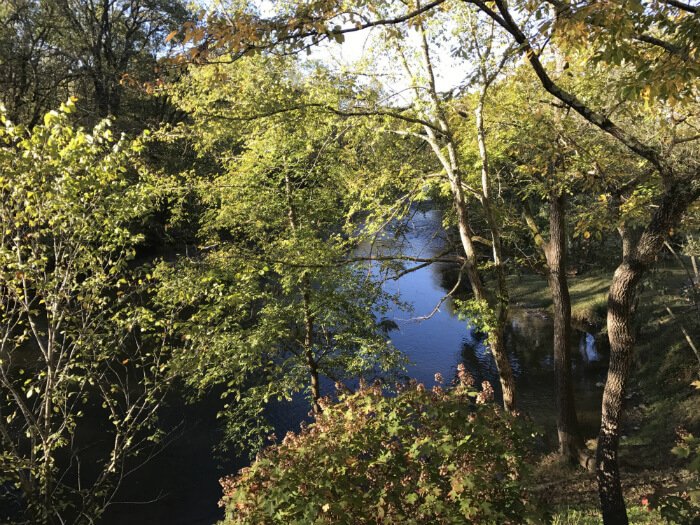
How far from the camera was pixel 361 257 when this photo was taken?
8.62 m

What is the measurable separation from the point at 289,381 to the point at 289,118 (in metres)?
5.21

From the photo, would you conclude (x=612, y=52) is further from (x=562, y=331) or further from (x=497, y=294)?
(x=562, y=331)

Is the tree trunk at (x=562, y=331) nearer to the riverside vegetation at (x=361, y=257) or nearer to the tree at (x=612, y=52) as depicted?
the riverside vegetation at (x=361, y=257)

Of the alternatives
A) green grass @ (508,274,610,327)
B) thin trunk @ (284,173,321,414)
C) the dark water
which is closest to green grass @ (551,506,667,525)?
the dark water

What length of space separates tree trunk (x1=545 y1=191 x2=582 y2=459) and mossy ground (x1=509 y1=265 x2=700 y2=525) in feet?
2.15

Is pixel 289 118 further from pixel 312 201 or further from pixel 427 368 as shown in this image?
pixel 427 368

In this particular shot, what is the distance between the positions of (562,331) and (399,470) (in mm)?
7590

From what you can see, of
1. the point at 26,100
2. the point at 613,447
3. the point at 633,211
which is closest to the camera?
the point at 613,447

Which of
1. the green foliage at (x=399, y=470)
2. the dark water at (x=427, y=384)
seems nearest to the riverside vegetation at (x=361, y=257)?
the green foliage at (x=399, y=470)

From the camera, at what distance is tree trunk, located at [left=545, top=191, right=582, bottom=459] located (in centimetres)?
1024

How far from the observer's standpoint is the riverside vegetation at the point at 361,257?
12.8 ft

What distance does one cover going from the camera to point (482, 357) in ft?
60.6

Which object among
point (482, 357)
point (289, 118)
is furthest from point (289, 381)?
point (482, 357)

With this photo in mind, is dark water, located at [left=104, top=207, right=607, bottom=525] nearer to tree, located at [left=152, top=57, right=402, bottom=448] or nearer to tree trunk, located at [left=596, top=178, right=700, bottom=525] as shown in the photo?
tree, located at [left=152, top=57, right=402, bottom=448]
